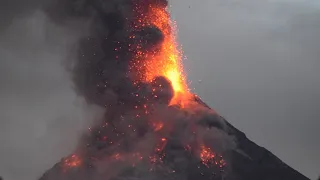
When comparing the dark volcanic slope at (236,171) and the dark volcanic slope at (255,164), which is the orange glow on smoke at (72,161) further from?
the dark volcanic slope at (255,164)

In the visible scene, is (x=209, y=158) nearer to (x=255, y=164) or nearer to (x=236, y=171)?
(x=236, y=171)

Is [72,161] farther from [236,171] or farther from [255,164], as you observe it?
[255,164]

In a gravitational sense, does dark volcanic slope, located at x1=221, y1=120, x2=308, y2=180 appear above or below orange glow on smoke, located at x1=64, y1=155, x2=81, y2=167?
above

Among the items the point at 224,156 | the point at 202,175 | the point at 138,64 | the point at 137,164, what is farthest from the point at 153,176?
the point at 138,64

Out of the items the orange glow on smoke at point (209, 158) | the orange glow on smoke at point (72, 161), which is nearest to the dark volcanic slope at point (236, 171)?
the orange glow on smoke at point (72, 161)

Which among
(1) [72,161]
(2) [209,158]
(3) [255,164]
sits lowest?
(1) [72,161]

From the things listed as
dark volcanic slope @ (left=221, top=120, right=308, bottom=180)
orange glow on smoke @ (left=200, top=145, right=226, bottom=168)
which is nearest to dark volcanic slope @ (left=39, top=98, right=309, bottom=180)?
dark volcanic slope @ (left=221, top=120, right=308, bottom=180)

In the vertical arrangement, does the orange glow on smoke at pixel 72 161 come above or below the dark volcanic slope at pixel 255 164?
below

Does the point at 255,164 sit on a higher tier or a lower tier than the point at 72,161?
higher

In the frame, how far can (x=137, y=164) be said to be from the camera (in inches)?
2938

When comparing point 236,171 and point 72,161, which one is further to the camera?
point 236,171

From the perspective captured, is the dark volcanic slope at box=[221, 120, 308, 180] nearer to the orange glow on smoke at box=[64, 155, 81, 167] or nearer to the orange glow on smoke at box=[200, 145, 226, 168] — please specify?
the orange glow on smoke at box=[200, 145, 226, 168]

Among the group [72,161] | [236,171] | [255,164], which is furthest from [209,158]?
[72,161]

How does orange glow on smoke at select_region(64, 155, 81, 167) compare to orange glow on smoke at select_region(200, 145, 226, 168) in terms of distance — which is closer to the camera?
orange glow on smoke at select_region(64, 155, 81, 167)
